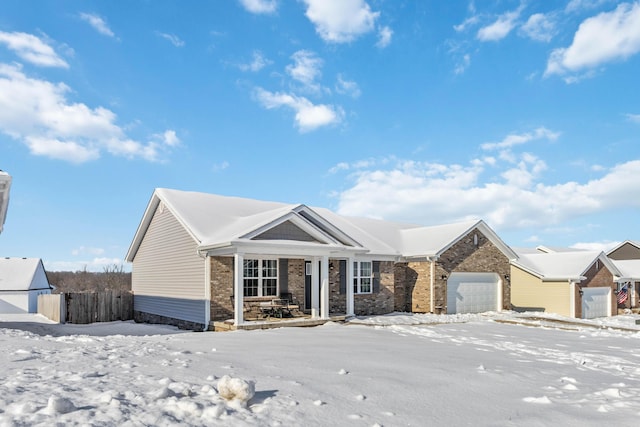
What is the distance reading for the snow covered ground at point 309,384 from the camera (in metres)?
4.46

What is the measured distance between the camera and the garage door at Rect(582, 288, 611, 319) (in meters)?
28.0

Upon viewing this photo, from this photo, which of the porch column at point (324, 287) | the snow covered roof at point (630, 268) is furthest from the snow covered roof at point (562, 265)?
the porch column at point (324, 287)

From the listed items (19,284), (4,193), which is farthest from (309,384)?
(19,284)

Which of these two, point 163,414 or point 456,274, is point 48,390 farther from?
point 456,274

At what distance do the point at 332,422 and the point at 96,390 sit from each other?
2.47 metres

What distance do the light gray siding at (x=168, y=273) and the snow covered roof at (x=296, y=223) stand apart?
63 cm

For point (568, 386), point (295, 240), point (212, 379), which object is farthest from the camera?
point (295, 240)

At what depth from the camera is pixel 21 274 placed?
4078 centimetres

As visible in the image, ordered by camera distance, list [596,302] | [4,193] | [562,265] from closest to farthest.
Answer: [4,193]
[562,265]
[596,302]

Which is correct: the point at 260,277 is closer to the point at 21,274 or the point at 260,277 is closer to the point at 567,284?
the point at 567,284

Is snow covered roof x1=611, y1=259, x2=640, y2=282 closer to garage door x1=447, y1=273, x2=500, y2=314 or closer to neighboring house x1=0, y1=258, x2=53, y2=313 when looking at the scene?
garage door x1=447, y1=273, x2=500, y2=314

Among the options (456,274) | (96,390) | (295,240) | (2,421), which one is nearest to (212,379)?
(96,390)

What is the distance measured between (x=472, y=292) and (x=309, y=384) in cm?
1953

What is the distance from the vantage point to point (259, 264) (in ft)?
58.4
